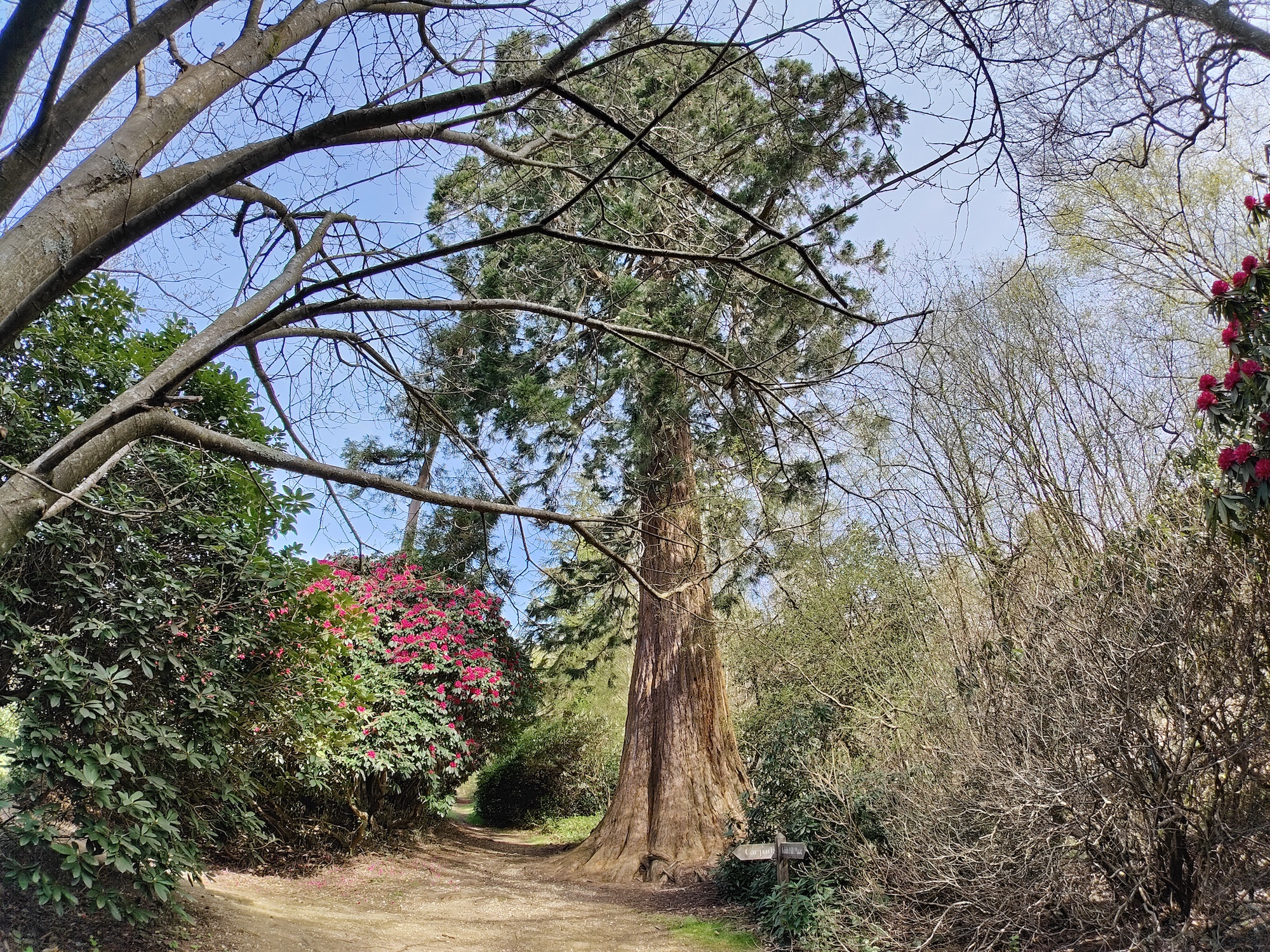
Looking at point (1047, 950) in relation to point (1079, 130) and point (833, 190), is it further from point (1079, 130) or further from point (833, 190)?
point (833, 190)

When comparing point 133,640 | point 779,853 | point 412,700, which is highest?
point 133,640

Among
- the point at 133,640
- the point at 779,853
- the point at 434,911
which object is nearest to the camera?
the point at 133,640

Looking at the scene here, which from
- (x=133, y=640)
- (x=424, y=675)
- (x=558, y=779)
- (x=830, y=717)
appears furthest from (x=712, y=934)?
(x=558, y=779)

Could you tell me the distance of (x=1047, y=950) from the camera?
4.25 metres

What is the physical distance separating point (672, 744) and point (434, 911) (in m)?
3.11

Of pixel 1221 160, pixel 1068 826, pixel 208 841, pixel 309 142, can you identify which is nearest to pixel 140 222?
pixel 309 142

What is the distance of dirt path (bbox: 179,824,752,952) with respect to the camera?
523cm

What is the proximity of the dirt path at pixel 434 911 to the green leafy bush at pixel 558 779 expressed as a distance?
381cm

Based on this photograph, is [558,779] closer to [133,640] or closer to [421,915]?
[421,915]

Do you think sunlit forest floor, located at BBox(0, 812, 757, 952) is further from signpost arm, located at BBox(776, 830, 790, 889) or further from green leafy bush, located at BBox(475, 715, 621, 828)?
green leafy bush, located at BBox(475, 715, 621, 828)

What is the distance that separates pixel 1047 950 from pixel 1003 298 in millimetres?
5465

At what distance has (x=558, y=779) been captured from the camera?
1398 cm

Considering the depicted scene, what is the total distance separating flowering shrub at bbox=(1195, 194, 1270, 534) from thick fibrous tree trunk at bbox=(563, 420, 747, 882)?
498 cm

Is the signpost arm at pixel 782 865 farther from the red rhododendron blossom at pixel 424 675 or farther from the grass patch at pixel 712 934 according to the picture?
the red rhododendron blossom at pixel 424 675
